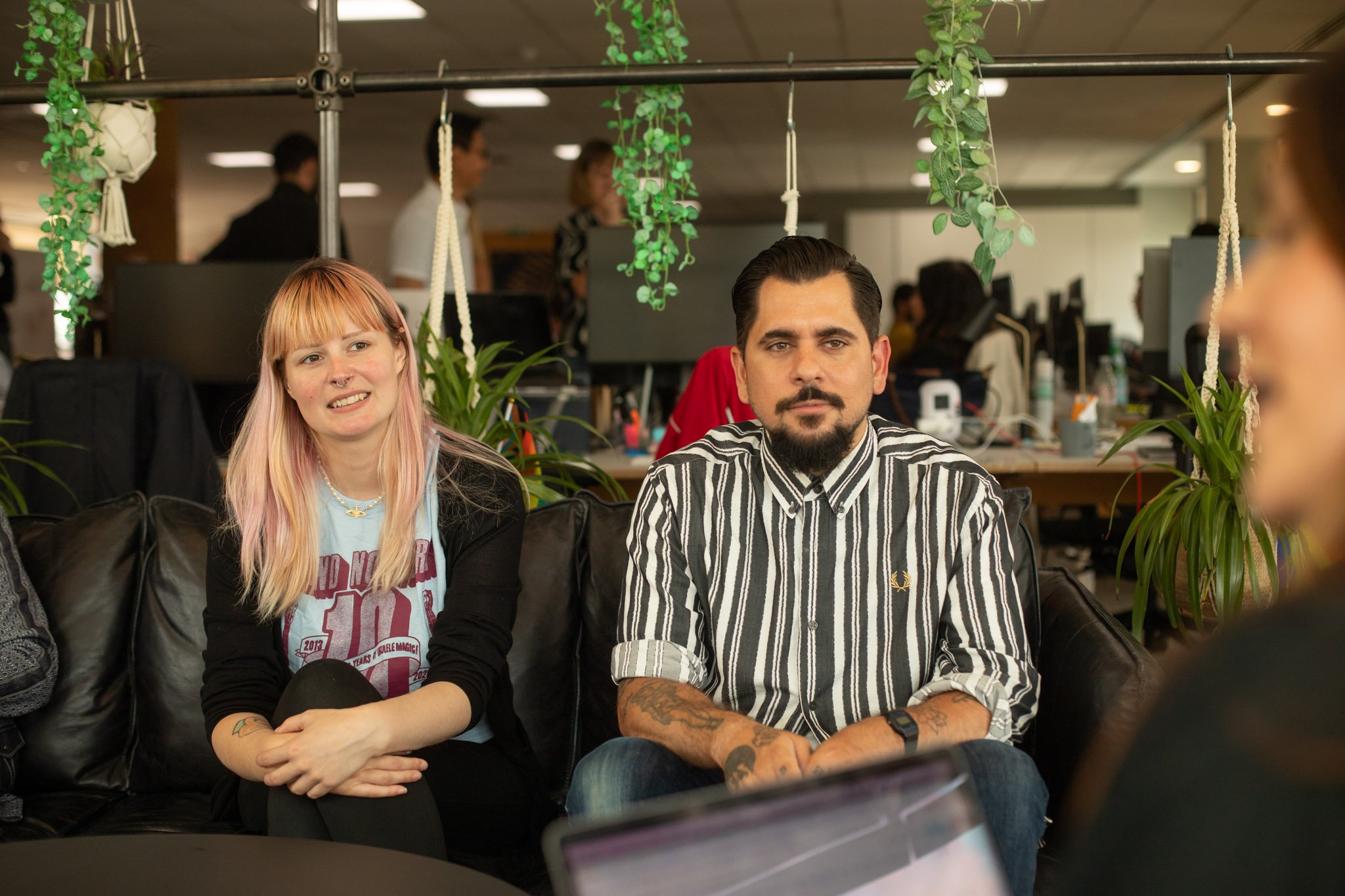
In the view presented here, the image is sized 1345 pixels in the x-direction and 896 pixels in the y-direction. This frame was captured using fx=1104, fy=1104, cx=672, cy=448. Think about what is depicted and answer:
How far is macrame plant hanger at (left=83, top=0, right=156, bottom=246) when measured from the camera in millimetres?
2541

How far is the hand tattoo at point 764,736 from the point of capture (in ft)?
4.57

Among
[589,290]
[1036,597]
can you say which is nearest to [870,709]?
[1036,597]

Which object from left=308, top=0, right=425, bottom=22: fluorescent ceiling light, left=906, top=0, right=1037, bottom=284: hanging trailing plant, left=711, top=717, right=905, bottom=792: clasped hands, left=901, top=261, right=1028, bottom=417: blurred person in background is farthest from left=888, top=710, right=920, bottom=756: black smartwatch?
left=308, top=0, right=425, bottom=22: fluorescent ceiling light

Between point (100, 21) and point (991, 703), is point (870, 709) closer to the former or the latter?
point (991, 703)

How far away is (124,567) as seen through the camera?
209cm

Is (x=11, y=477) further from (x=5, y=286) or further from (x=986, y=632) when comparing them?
(x=5, y=286)

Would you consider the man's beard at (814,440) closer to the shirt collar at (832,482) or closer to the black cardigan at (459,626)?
the shirt collar at (832,482)

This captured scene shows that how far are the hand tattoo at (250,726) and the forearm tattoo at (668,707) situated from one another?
1.66 feet

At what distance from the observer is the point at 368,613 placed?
1.74 m

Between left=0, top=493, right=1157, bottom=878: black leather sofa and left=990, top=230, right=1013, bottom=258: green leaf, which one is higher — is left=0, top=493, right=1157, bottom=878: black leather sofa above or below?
below

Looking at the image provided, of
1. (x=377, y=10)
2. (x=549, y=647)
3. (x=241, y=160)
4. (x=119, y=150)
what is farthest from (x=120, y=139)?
(x=241, y=160)

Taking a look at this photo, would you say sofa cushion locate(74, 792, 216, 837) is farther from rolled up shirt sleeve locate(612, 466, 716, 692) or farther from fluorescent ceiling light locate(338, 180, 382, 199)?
fluorescent ceiling light locate(338, 180, 382, 199)

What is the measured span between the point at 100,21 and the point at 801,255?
4.25 metres

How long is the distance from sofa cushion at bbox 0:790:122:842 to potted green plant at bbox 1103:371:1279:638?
1.87m
